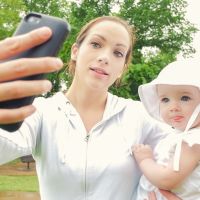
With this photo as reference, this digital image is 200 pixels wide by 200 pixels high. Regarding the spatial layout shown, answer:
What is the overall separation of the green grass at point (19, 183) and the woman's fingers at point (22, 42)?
38.6 feet

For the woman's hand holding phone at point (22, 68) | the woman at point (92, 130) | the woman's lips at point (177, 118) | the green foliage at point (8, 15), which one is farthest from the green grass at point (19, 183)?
the green foliage at point (8, 15)

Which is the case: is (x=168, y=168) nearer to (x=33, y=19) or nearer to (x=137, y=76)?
(x=33, y=19)

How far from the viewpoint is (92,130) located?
9.21 ft

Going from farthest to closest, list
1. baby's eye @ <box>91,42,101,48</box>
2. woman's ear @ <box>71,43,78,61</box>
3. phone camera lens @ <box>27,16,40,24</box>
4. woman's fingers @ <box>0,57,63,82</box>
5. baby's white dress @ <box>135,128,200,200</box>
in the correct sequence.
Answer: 1. woman's ear @ <box>71,43,78,61</box>
2. baby's eye @ <box>91,42,101,48</box>
3. baby's white dress @ <box>135,128,200,200</box>
4. phone camera lens @ <box>27,16,40,24</box>
5. woman's fingers @ <box>0,57,63,82</box>

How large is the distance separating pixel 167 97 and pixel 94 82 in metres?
0.48

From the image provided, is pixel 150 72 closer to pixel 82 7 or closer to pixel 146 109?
pixel 82 7

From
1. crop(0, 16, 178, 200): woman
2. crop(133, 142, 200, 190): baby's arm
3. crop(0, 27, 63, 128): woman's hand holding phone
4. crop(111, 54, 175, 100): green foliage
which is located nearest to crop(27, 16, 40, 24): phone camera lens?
crop(0, 27, 63, 128): woman's hand holding phone

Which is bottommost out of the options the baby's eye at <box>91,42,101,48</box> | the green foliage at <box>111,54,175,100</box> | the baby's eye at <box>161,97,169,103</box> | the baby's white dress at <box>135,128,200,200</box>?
the green foliage at <box>111,54,175,100</box>

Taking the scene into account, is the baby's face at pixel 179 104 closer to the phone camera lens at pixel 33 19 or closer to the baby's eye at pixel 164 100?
the baby's eye at pixel 164 100

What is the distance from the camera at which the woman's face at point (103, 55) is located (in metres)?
2.86

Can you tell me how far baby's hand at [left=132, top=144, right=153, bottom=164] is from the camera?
9.18 feet

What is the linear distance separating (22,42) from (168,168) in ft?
5.17

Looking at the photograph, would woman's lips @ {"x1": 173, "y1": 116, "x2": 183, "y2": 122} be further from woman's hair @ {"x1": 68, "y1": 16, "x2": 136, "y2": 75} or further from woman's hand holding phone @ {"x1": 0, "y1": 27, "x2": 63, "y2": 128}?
woman's hand holding phone @ {"x1": 0, "y1": 27, "x2": 63, "y2": 128}

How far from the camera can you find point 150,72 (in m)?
29.3
